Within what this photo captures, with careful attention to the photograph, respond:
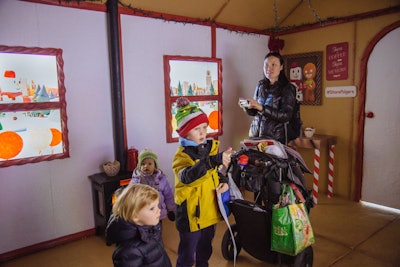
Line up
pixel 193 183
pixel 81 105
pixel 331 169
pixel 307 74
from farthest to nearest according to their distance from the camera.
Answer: pixel 307 74
pixel 331 169
pixel 81 105
pixel 193 183

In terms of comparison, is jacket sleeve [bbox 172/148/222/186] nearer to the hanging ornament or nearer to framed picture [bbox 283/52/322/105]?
framed picture [bbox 283/52/322/105]

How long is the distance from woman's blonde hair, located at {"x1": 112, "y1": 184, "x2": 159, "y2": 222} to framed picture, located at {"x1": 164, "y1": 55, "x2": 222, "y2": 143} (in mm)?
2179

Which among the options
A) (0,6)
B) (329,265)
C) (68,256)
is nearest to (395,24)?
(329,265)

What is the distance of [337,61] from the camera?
13.5 ft

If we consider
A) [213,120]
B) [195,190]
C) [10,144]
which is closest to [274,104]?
[195,190]

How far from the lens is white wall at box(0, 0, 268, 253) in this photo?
2836 millimetres

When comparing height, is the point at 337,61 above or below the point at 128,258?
above

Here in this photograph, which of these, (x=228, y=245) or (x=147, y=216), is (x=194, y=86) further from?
(x=147, y=216)

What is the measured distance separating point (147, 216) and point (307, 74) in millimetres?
3589

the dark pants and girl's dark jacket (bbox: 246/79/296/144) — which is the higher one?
girl's dark jacket (bbox: 246/79/296/144)

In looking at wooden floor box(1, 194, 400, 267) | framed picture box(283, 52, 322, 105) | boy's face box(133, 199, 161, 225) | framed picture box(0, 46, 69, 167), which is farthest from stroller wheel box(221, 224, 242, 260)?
framed picture box(283, 52, 322, 105)

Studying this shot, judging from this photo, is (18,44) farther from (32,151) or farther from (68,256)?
(68,256)

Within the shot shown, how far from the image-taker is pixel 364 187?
406 centimetres

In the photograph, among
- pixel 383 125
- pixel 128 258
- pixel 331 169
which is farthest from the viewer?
pixel 331 169
